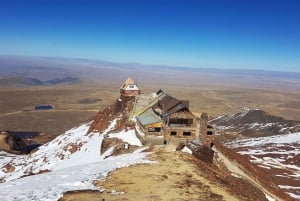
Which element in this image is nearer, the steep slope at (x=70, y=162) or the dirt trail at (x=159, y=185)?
the dirt trail at (x=159, y=185)

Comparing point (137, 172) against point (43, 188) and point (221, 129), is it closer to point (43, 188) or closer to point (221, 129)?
point (43, 188)

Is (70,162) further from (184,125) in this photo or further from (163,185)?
(163,185)

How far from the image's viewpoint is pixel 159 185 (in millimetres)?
28828

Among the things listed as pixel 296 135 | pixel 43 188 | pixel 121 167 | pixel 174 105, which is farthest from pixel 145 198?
pixel 296 135

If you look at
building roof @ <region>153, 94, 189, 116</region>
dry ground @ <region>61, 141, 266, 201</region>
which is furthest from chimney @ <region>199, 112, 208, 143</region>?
dry ground @ <region>61, 141, 266, 201</region>

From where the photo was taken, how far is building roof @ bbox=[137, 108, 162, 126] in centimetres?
5880

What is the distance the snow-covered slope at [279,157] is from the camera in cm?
6450

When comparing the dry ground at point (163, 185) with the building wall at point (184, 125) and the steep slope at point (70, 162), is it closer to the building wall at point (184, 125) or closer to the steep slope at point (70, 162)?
the steep slope at point (70, 162)

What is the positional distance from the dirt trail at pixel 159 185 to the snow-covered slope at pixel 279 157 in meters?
30.8

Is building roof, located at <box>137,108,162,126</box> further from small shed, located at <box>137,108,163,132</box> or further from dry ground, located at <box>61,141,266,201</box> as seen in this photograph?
dry ground, located at <box>61,141,266,201</box>

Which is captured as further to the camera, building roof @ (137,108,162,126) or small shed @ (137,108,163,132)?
building roof @ (137,108,162,126)

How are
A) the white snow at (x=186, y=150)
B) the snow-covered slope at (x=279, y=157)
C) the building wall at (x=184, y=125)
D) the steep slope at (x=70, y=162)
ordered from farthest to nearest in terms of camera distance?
the snow-covered slope at (x=279, y=157), the building wall at (x=184, y=125), the white snow at (x=186, y=150), the steep slope at (x=70, y=162)

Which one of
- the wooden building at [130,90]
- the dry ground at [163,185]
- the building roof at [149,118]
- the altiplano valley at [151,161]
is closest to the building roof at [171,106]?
the altiplano valley at [151,161]

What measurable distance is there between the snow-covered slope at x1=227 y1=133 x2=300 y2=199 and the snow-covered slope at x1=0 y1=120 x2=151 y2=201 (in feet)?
95.0
